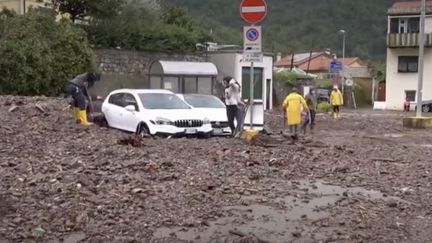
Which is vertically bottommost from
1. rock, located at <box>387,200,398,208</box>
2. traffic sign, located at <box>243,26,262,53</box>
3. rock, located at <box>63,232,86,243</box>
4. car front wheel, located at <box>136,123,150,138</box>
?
rock, located at <box>63,232,86,243</box>

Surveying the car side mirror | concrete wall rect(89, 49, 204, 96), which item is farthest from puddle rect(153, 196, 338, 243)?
concrete wall rect(89, 49, 204, 96)

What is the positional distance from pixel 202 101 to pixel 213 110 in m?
1.53

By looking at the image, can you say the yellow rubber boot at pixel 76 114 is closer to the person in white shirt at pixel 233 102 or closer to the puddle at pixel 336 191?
the person in white shirt at pixel 233 102

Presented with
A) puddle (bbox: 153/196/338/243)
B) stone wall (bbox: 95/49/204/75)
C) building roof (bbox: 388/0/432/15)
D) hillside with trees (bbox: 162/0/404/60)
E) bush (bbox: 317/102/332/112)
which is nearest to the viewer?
puddle (bbox: 153/196/338/243)

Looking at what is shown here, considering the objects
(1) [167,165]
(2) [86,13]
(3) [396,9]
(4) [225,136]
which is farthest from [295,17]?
(1) [167,165]

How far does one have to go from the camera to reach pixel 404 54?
69188mm

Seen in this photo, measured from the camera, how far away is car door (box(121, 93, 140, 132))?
19188 mm

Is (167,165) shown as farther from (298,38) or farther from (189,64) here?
(298,38)

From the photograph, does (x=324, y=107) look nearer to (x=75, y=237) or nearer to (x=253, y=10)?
(x=253, y=10)

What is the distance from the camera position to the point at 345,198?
9.73 meters

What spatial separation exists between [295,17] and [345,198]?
3616 inches

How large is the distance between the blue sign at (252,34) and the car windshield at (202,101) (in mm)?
6764

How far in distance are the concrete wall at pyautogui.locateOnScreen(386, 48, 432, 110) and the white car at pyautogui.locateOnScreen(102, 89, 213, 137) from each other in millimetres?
50871

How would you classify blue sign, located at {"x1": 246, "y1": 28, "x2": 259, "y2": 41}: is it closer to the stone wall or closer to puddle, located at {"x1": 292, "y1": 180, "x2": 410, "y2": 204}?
puddle, located at {"x1": 292, "y1": 180, "x2": 410, "y2": 204}
